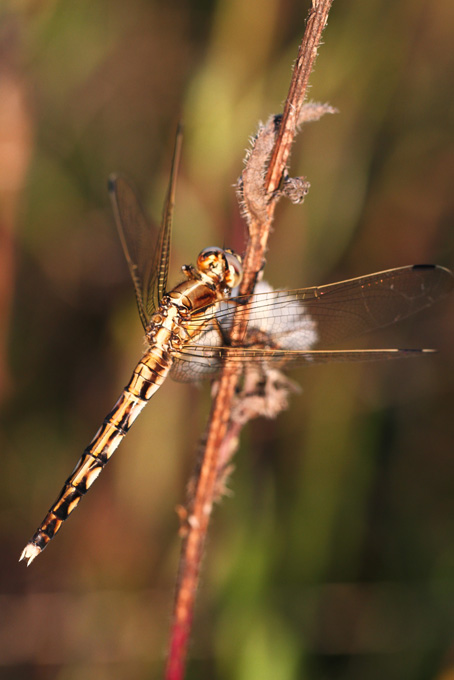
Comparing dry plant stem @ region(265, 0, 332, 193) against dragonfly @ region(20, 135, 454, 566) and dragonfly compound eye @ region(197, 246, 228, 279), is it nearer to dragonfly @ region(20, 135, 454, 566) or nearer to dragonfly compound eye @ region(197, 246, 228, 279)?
dragonfly @ region(20, 135, 454, 566)

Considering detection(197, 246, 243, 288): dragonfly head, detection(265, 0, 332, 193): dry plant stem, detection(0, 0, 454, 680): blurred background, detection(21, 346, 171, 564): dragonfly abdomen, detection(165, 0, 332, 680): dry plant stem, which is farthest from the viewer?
detection(0, 0, 454, 680): blurred background

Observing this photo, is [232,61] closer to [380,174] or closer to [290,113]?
[380,174]

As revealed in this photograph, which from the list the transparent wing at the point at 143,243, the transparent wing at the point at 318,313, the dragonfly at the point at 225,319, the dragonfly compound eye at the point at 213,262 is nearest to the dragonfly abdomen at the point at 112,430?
the dragonfly at the point at 225,319

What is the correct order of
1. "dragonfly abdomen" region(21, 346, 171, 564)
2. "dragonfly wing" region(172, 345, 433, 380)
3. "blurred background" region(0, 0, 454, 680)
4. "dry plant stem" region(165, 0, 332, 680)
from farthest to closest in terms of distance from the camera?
"blurred background" region(0, 0, 454, 680) < "dragonfly abdomen" region(21, 346, 171, 564) < "dragonfly wing" region(172, 345, 433, 380) < "dry plant stem" region(165, 0, 332, 680)

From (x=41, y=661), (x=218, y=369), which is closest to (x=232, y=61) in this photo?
(x=218, y=369)

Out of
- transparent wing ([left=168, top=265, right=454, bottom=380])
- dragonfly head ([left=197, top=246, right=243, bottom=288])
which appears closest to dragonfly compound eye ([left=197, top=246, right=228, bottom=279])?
dragonfly head ([left=197, top=246, right=243, bottom=288])

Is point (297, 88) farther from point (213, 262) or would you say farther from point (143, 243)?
point (143, 243)

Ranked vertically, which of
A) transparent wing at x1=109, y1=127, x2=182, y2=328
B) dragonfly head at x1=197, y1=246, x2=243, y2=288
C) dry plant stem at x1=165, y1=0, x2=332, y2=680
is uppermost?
transparent wing at x1=109, y1=127, x2=182, y2=328
